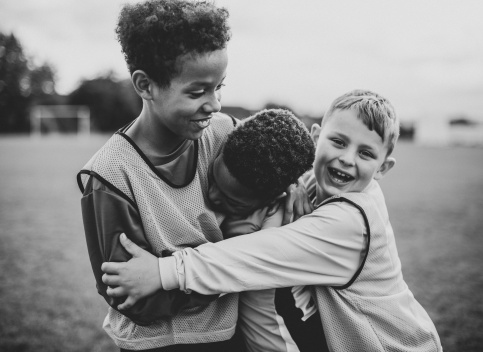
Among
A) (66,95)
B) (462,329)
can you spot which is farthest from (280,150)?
(66,95)

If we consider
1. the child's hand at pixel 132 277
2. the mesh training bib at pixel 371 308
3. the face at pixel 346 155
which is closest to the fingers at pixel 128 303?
the child's hand at pixel 132 277

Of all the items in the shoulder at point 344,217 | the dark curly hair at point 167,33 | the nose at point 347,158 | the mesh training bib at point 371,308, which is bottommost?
the mesh training bib at point 371,308

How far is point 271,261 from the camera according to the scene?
1.58m

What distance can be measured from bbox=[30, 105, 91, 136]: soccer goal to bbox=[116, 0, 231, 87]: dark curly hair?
126 ft

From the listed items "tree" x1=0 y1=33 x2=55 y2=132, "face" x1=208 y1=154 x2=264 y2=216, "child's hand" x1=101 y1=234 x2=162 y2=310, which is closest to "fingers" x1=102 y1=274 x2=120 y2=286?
"child's hand" x1=101 y1=234 x2=162 y2=310

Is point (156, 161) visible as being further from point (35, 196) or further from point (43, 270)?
point (35, 196)

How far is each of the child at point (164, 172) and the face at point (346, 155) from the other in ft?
1.82

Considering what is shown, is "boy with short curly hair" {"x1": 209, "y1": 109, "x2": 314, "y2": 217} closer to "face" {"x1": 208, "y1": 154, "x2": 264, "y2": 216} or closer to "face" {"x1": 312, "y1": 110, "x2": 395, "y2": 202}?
"face" {"x1": 208, "y1": 154, "x2": 264, "y2": 216}

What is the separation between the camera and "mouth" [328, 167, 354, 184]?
1905 millimetres

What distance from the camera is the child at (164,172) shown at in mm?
1505

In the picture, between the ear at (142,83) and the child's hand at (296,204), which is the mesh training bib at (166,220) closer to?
the ear at (142,83)

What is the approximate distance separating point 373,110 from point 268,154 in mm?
561

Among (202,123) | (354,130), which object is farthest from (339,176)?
(202,123)

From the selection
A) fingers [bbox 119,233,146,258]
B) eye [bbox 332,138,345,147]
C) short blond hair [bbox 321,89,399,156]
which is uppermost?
short blond hair [bbox 321,89,399,156]
